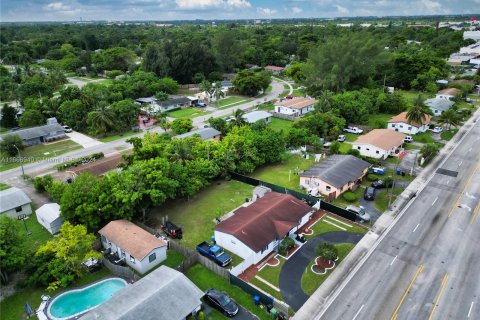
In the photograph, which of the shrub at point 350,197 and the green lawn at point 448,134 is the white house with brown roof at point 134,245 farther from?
the green lawn at point 448,134

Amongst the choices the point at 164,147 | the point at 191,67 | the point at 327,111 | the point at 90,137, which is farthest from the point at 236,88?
the point at 164,147

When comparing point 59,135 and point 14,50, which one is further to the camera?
point 14,50

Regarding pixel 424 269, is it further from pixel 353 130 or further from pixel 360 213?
pixel 353 130

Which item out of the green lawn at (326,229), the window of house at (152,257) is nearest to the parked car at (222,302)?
the window of house at (152,257)

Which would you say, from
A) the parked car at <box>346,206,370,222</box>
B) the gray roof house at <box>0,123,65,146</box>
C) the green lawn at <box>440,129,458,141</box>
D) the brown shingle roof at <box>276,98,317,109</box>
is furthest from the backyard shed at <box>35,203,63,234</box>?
the green lawn at <box>440,129,458,141</box>

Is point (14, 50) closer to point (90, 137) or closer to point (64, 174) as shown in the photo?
point (90, 137)

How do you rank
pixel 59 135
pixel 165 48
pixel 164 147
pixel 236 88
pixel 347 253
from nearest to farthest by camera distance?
1. pixel 347 253
2. pixel 164 147
3. pixel 59 135
4. pixel 236 88
5. pixel 165 48
